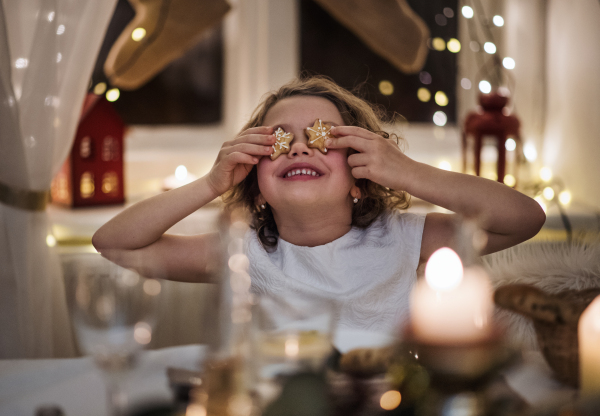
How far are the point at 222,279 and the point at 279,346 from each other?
0.45 feet

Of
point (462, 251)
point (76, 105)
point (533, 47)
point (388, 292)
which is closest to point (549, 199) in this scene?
point (533, 47)

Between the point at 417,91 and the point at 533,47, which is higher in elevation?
the point at 533,47

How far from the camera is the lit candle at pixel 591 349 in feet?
1.62

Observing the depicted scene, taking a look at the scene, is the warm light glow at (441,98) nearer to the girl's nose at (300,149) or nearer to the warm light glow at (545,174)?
the warm light glow at (545,174)

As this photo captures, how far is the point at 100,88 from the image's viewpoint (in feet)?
5.74

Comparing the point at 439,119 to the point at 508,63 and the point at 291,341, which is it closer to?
the point at 508,63

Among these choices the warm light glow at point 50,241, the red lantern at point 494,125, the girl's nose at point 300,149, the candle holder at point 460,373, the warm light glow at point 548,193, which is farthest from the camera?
the warm light glow at point 548,193

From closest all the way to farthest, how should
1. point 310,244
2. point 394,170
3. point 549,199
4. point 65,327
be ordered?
point 394,170
point 310,244
point 65,327
point 549,199

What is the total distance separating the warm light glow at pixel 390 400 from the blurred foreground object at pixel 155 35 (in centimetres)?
166

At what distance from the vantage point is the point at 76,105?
4.30ft

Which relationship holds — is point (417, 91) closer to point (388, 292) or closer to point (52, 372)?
point (388, 292)

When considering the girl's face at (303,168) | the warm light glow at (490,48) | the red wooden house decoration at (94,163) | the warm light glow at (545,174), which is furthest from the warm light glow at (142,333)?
the warm light glow at (490,48)

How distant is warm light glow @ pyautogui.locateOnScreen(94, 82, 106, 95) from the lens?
1.73m

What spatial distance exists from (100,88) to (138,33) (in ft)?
0.92
